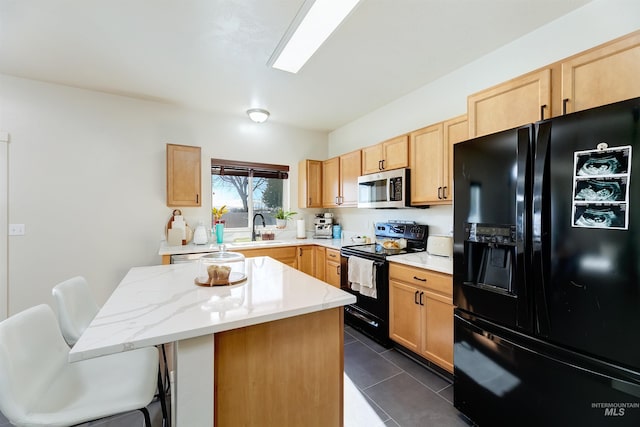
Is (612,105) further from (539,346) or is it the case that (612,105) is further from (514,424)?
(514,424)

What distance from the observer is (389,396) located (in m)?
1.92

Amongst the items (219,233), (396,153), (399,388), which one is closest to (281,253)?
(219,233)

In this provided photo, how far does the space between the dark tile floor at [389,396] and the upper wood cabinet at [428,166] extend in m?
1.50

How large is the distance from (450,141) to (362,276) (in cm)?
152

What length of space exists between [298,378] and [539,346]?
1.21m

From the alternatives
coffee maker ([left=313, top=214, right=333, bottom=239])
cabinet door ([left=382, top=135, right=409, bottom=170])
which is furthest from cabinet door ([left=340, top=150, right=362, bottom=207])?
coffee maker ([left=313, top=214, right=333, bottom=239])

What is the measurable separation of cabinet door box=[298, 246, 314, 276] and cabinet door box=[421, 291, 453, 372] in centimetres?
187

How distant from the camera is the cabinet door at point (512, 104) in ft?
5.11

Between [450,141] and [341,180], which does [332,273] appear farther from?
[450,141]

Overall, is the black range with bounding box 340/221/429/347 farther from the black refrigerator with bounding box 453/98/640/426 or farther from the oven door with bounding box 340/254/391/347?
the black refrigerator with bounding box 453/98/640/426

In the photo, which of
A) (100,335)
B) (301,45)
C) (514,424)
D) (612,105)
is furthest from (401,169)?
(100,335)

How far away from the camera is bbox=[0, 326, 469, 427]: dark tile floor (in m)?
1.68

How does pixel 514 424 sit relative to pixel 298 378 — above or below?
below

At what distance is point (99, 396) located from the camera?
3.74 feet
